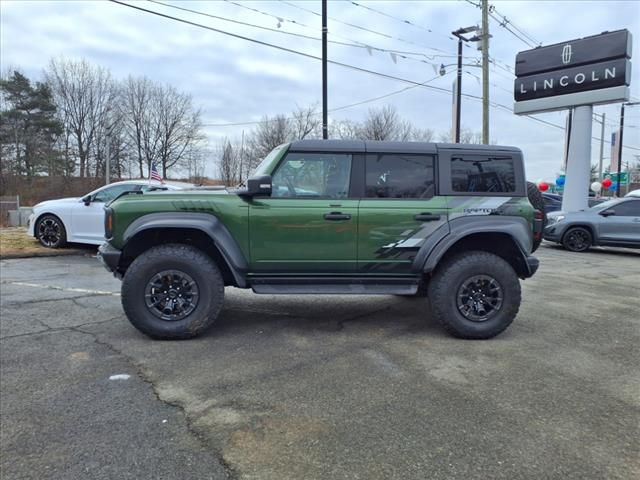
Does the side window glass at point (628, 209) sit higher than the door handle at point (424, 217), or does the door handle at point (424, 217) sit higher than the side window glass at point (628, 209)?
the door handle at point (424, 217)

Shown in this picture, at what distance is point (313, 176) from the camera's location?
4500 mm

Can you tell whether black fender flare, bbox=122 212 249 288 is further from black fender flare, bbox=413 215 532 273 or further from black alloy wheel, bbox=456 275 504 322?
black alloy wheel, bbox=456 275 504 322

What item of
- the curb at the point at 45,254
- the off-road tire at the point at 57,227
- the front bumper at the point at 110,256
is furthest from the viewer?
the off-road tire at the point at 57,227

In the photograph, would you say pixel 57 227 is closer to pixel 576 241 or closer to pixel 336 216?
pixel 336 216

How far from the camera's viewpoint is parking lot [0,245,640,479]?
7.86ft

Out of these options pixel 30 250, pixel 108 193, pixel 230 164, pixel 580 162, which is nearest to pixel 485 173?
pixel 108 193

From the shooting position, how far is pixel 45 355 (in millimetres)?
3924

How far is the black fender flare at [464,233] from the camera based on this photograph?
14.3 ft

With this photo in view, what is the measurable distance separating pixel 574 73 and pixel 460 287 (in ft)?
50.9

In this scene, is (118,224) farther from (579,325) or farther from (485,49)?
(485,49)

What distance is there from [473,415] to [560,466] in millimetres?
609

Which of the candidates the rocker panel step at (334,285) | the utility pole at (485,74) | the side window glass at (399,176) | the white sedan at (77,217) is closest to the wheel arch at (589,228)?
the utility pole at (485,74)

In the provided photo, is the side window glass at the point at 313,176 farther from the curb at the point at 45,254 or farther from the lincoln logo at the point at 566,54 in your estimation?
the lincoln logo at the point at 566,54

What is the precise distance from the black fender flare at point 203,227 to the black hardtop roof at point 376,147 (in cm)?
107
